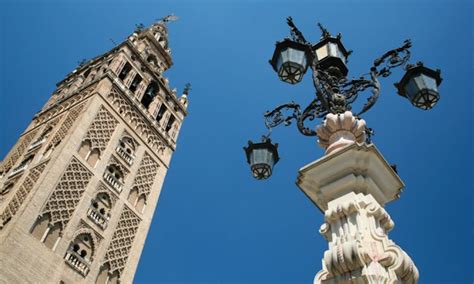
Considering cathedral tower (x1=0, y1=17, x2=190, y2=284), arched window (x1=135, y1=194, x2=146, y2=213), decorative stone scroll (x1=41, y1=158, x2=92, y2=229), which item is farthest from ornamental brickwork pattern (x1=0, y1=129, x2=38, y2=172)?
arched window (x1=135, y1=194, x2=146, y2=213)

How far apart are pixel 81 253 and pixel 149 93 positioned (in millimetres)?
10520

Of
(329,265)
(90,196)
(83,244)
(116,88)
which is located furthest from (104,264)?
(329,265)

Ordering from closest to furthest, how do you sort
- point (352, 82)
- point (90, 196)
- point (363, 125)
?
point (363, 125)
point (352, 82)
point (90, 196)

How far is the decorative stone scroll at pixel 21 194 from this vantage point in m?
13.4

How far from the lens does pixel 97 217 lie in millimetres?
15625

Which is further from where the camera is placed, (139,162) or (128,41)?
(128,41)

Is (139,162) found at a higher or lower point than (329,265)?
higher

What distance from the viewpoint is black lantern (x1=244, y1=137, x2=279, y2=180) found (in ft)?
13.6

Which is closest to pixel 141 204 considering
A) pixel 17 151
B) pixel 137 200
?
pixel 137 200

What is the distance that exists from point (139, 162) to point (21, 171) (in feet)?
15.1

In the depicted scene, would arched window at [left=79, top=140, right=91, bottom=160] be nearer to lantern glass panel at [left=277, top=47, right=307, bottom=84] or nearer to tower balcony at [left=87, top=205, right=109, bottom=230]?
tower balcony at [left=87, top=205, right=109, bottom=230]

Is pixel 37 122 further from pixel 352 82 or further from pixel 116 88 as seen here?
pixel 352 82

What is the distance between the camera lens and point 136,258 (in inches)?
653

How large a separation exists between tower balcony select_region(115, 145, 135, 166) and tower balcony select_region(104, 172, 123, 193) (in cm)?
117
